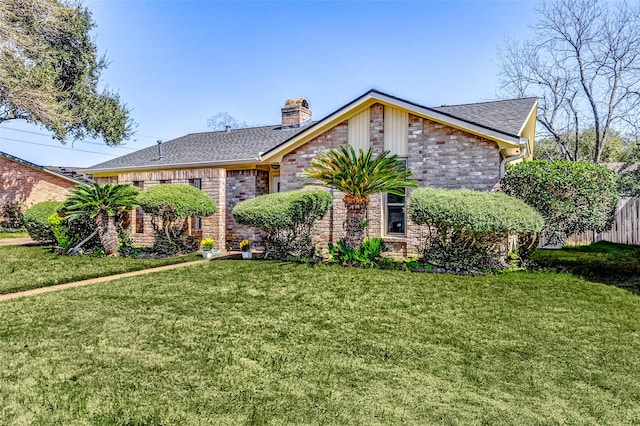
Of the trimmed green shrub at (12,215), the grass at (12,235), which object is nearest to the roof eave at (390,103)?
the grass at (12,235)

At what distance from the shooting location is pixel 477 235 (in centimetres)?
831

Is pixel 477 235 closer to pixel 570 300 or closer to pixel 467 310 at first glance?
pixel 570 300

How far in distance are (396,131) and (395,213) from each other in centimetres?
221

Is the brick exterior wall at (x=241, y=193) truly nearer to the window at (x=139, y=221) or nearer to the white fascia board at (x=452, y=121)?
the window at (x=139, y=221)

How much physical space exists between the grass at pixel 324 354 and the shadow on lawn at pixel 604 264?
89 cm

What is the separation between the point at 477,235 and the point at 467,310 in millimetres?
2829

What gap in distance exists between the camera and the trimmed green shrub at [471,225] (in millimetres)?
7871

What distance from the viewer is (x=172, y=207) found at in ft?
35.8

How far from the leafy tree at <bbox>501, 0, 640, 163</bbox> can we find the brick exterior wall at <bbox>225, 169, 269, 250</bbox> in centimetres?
1675

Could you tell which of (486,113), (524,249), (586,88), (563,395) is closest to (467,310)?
(563,395)

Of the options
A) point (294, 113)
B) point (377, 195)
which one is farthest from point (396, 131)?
point (294, 113)

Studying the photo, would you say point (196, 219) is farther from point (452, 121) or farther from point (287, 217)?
point (452, 121)

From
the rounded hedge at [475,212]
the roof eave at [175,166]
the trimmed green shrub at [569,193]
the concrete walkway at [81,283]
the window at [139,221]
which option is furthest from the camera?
the window at [139,221]

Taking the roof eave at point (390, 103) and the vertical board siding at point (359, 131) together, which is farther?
the vertical board siding at point (359, 131)
